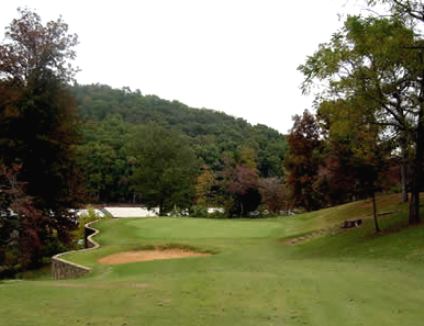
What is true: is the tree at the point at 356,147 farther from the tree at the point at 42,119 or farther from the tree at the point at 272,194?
the tree at the point at 272,194

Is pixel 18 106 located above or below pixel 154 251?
above

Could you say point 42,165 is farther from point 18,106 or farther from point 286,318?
point 286,318

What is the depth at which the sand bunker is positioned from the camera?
2214cm

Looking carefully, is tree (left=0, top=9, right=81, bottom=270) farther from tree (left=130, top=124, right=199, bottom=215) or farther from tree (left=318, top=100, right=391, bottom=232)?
tree (left=130, top=124, right=199, bottom=215)

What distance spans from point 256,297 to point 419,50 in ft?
49.0

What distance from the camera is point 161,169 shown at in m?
60.0

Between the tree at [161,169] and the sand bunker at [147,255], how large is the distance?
110 feet

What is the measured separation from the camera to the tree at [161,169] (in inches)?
2338

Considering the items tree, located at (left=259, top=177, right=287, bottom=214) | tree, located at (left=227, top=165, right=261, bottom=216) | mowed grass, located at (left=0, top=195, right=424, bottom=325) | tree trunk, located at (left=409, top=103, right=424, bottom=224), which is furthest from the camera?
tree, located at (left=259, top=177, right=287, bottom=214)

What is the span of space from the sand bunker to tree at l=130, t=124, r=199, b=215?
33.6 metres

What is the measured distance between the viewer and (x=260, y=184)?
202 feet

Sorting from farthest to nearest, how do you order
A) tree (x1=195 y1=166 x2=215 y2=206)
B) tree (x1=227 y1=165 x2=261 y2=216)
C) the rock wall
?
tree (x1=195 y1=166 x2=215 y2=206)
tree (x1=227 y1=165 x2=261 y2=216)
the rock wall

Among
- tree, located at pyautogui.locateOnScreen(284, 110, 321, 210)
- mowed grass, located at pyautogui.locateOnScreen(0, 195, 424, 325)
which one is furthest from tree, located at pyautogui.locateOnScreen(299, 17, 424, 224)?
tree, located at pyautogui.locateOnScreen(284, 110, 321, 210)

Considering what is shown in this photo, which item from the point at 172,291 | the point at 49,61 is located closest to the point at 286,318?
the point at 172,291
